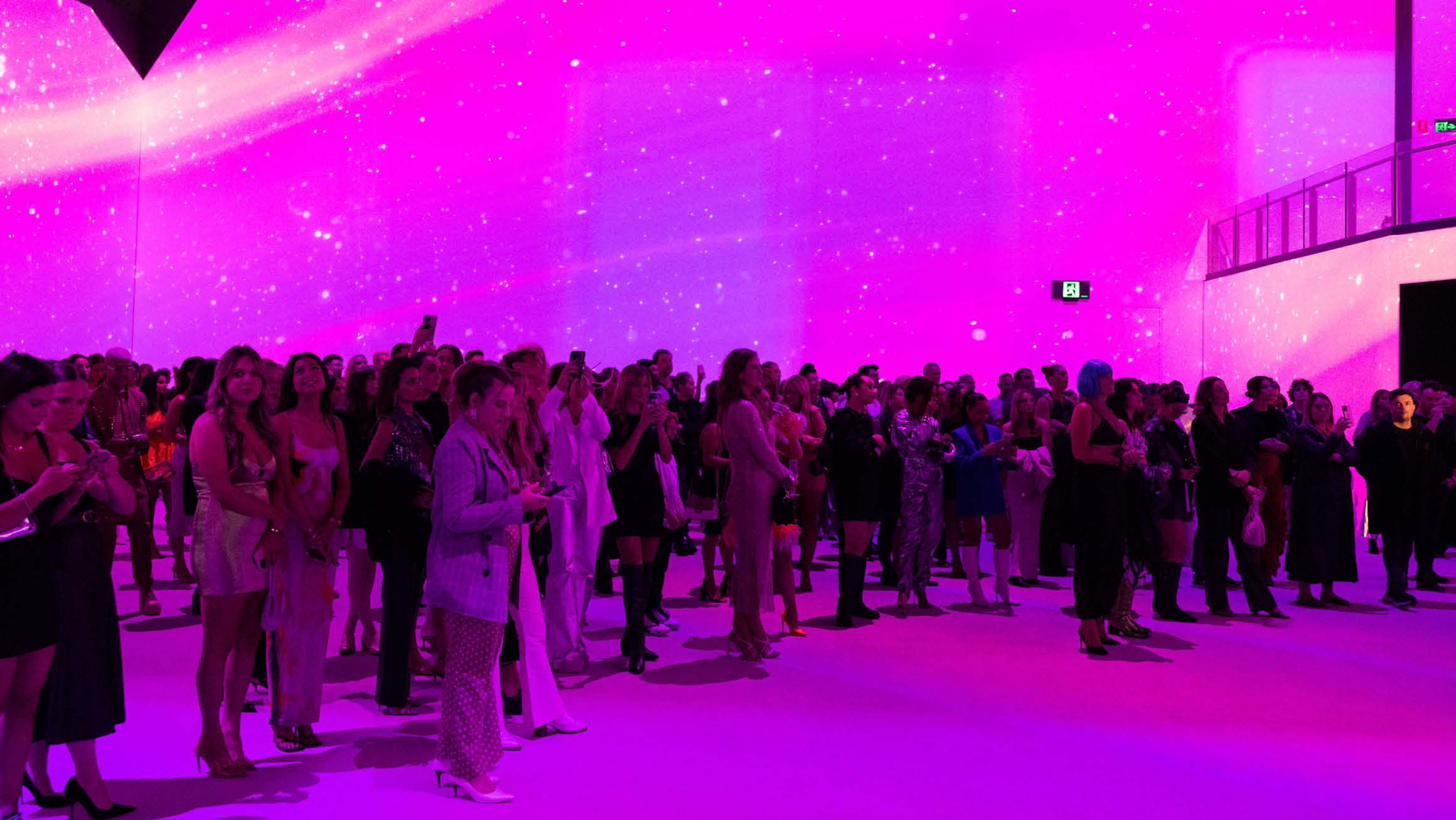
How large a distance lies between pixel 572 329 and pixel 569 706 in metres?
8.40

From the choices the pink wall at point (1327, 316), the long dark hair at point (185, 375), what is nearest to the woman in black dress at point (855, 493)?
the long dark hair at point (185, 375)

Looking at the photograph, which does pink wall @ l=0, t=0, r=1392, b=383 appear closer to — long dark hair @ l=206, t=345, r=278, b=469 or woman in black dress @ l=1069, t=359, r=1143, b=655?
woman in black dress @ l=1069, t=359, r=1143, b=655

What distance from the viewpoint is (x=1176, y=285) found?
13961 millimetres

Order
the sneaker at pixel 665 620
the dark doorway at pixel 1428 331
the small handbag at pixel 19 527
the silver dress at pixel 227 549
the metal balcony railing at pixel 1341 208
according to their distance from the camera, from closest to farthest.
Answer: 1. the small handbag at pixel 19 527
2. the silver dress at pixel 227 549
3. the sneaker at pixel 665 620
4. the dark doorway at pixel 1428 331
5. the metal balcony railing at pixel 1341 208

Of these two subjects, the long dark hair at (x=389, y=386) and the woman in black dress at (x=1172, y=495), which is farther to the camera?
the woman in black dress at (x=1172, y=495)

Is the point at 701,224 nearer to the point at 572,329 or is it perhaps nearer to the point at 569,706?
the point at 572,329

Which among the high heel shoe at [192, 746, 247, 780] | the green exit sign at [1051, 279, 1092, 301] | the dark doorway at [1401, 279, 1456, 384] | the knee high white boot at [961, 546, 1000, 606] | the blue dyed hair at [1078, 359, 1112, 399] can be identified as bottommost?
the high heel shoe at [192, 746, 247, 780]

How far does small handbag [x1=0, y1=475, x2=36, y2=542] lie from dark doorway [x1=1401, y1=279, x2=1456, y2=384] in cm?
1135

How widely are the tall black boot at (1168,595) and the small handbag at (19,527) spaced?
594 cm

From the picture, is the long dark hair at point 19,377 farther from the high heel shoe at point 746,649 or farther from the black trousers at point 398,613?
the high heel shoe at point 746,649

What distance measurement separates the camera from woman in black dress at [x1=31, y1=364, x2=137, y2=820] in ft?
10.6

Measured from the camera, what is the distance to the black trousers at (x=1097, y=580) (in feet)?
19.5

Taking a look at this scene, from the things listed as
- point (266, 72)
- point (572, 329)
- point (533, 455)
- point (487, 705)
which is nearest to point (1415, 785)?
point (487, 705)

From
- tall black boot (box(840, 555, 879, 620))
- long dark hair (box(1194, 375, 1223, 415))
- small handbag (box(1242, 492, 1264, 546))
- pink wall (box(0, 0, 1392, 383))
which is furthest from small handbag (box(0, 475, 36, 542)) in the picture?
pink wall (box(0, 0, 1392, 383))
